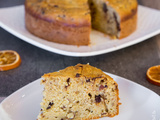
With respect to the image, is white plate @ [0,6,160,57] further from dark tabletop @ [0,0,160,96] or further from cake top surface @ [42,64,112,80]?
cake top surface @ [42,64,112,80]

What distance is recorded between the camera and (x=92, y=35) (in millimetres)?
4180

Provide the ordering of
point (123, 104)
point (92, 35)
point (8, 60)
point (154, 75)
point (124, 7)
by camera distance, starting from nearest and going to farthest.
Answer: point (123, 104), point (154, 75), point (8, 60), point (124, 7), point (92, 35)

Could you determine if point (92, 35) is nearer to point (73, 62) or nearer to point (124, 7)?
point (124, 7)

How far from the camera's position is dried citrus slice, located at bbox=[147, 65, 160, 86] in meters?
3.19

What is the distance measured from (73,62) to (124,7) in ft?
3.78

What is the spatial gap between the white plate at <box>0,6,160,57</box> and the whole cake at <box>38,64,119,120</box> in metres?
0.93

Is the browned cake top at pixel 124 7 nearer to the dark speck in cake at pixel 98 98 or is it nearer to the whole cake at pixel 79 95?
the whole cake at pixel 79 95

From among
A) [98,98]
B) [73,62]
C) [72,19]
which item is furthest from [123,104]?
[72,19]

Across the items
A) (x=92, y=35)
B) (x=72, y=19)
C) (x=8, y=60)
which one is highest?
(x=72, y=19)

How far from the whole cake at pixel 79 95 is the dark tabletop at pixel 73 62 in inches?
29.1

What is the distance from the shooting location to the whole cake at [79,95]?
252 cm

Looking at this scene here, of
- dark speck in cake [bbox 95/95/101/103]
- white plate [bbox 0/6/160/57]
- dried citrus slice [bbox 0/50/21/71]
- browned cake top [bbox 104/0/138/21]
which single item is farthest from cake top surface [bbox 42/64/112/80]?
browned cake top [bbox 104/0/138/21]

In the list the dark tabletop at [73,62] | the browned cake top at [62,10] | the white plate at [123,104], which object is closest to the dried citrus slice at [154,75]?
the dark tabletop at [73,62]

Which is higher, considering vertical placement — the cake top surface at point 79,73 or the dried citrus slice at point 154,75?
the cake top surface at point 79,73
